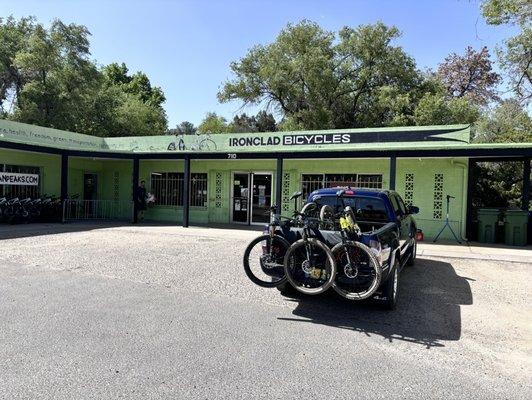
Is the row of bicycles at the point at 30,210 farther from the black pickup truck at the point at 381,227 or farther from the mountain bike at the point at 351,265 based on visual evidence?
the mountain bike at the point at 351,265

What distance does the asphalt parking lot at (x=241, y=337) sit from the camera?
3.47 metres

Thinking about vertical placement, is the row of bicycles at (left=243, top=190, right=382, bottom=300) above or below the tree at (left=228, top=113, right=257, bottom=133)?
below

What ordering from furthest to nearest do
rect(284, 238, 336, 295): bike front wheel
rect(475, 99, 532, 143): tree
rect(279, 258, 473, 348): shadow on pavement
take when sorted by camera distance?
rect(475, 99, 532, 143): tree → rect(284, 238, 336, 295): bike front wheel → rect(279, 258, 473, 348): shadow on pavement

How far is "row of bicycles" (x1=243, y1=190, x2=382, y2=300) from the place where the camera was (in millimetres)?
5152

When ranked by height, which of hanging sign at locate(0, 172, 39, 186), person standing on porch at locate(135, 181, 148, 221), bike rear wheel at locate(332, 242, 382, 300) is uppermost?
hanging sign at locate(0, 172, 39, 186)

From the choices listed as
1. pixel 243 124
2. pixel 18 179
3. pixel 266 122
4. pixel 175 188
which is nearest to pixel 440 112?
pixel 175 188

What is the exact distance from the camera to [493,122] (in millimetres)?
26406

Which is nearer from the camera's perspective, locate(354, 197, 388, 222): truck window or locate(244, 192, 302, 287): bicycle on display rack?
locate(244, 192, 302, 287): bicycle on display rack

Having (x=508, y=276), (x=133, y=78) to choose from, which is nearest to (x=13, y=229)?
(x=508, y=276)

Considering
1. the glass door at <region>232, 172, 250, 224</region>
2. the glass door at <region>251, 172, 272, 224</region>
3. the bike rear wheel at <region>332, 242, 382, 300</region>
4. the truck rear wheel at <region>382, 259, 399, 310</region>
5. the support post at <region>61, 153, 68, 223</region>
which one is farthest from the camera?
the glass door at <region>232, 172, 250, 224</region>

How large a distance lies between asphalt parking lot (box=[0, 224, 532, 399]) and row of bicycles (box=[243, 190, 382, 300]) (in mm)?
435

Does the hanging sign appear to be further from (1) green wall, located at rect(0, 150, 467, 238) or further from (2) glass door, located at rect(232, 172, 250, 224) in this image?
(2) glass door, located at rect(232, 172, 250, 224)

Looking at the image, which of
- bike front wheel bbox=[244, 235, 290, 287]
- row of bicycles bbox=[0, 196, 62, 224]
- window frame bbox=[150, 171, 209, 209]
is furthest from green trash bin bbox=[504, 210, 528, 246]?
row of bicycles bbox=[0, 196, 62, 224]

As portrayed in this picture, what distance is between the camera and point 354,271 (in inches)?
205
